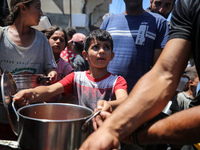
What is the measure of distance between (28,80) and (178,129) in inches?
39.1

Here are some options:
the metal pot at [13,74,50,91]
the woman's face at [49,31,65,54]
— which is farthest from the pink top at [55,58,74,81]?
the metal pot at [13,74,50,91]

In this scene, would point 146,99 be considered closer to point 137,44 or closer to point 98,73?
point 98,73

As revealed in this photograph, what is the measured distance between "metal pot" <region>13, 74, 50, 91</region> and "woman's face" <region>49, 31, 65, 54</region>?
144 cm

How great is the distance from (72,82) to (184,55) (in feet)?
3.35

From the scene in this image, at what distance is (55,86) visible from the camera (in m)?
1.62

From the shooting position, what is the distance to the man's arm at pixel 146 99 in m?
0.73

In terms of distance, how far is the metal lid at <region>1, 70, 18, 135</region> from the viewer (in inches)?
37.6

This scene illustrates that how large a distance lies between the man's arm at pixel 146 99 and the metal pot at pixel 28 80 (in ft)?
2.40

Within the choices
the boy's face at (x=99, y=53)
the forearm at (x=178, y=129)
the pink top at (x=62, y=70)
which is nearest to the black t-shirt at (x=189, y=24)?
the forearm at (x=178, y=129)

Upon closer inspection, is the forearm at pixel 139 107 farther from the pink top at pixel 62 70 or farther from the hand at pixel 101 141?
the pink top at pixel 62 70

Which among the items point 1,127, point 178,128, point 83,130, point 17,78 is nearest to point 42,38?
point 17,78

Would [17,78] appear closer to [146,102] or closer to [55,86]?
[55,86]

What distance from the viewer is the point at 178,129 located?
2.47 feet

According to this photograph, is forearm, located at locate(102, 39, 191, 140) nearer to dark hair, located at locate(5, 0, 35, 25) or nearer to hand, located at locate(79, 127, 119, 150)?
hand, located at locate(79, 127, 119, 150)
